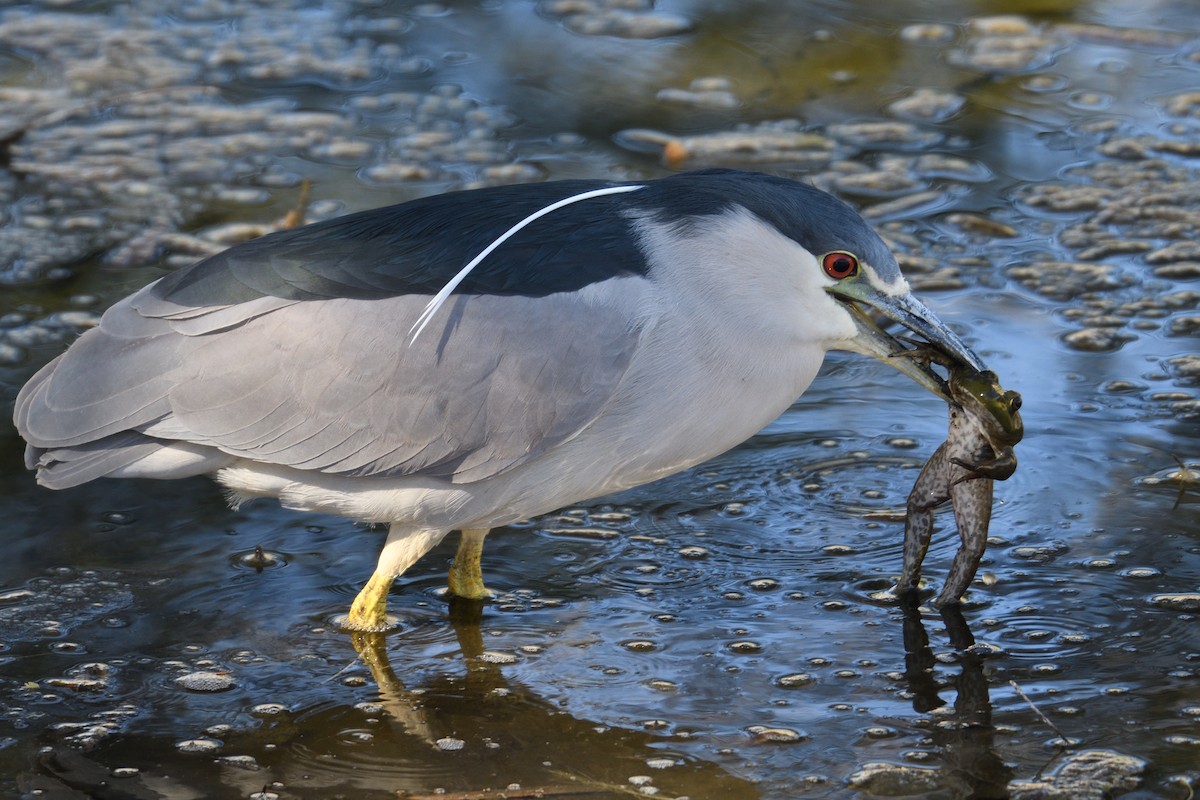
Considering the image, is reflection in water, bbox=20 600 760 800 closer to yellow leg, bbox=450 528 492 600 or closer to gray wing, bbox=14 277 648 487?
yellow leg, bbox=450 528 492 600

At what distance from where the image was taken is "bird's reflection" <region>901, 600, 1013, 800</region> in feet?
10.6

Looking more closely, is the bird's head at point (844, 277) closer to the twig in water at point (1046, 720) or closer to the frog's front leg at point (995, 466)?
the frog's front leg at point (995, 466)

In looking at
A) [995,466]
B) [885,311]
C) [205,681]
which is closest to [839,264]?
[885,311]

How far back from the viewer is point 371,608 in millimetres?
3844

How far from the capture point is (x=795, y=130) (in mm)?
6805

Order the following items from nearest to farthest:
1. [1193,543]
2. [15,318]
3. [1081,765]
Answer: [1081,765] → [1193,543] → [15,318]

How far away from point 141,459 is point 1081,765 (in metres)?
2.29

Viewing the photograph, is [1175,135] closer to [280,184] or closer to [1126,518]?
[1126,518]

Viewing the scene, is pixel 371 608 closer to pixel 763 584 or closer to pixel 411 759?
pixel 411 759

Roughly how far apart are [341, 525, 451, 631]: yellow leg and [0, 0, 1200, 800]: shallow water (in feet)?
0.27

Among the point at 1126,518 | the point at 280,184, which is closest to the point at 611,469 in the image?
the point at 1126,518

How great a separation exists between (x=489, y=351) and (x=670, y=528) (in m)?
0.95

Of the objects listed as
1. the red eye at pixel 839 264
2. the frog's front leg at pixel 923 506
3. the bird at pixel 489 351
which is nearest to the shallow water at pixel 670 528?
the frog's front leg at pixel 923 506

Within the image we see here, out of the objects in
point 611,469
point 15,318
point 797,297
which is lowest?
point 15,318
